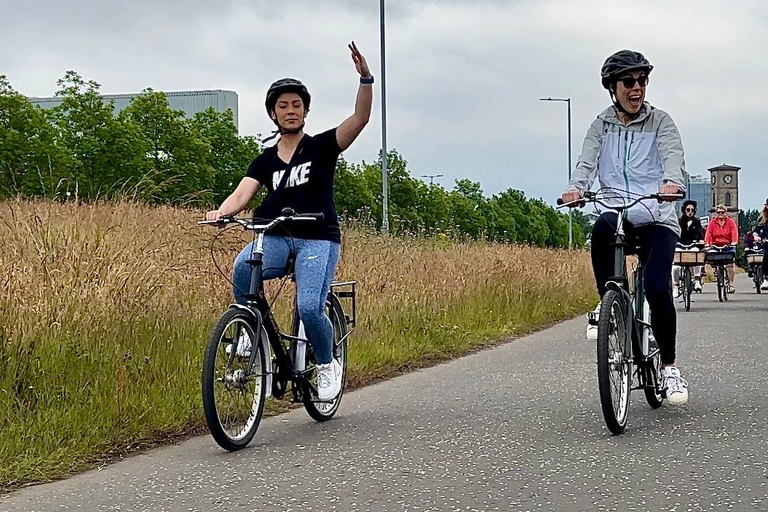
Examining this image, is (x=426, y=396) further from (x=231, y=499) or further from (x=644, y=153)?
(x=231, y=499)

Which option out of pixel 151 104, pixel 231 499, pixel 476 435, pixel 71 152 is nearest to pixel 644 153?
pixel 476 435

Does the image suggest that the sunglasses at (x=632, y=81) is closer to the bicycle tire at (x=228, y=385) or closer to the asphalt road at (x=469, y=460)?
the asphalt road at (x=469, y=460)

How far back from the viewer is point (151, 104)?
30.7m

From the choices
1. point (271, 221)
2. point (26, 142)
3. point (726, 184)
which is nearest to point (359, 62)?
point (271, 221)

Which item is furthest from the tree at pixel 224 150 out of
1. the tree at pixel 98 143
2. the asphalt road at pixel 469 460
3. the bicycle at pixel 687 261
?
the asphalt road at pixel 469 460

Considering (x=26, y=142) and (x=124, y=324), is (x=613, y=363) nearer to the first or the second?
(x=124, y=324)

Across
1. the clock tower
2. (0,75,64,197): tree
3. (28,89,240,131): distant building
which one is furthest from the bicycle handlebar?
the clock tower

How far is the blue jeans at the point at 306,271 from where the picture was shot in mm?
6574

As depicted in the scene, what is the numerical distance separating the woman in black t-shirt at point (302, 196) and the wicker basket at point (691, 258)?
40.2ft

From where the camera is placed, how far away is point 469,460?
5.75 m

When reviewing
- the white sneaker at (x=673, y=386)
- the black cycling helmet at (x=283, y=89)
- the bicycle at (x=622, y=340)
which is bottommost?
the white sneaker at (x=673, y=386)

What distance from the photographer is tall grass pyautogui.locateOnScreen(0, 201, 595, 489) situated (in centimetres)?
638

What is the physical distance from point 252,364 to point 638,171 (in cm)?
243

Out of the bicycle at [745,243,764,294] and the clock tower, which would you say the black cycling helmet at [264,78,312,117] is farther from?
the clock tower
